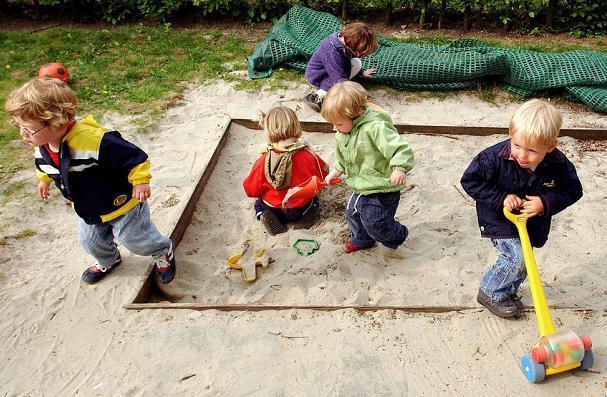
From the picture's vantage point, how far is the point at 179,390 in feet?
9.28

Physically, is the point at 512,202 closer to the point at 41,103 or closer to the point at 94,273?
the point at 41,103

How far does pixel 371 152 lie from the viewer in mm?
3379

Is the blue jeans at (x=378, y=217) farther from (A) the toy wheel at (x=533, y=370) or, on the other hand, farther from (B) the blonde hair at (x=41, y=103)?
(B) the blonde hair at (x=41, y=103)

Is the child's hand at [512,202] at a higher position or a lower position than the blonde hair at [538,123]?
lower

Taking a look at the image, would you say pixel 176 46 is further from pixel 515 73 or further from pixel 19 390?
pixel 19 390

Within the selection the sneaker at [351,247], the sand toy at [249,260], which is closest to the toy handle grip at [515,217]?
the sneaker at [351,247]

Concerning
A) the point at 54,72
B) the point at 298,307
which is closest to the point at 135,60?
the point at 54,72

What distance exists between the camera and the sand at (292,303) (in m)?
2.87

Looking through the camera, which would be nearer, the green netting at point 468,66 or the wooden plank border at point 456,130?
the wooden plank border at point 456,130

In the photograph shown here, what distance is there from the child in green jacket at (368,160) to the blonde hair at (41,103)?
143 cm

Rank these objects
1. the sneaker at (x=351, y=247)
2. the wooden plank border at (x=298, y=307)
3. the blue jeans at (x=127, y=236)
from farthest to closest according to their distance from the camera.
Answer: the sneaker at (x=351, y=247) → the blue jeans at (x=127, y=236) → the wooden plank border at (x=298, y=307)

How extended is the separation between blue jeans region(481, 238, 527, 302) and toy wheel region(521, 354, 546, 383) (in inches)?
16.7

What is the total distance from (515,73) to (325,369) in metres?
4.17

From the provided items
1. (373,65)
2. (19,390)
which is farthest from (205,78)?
(19,390)
